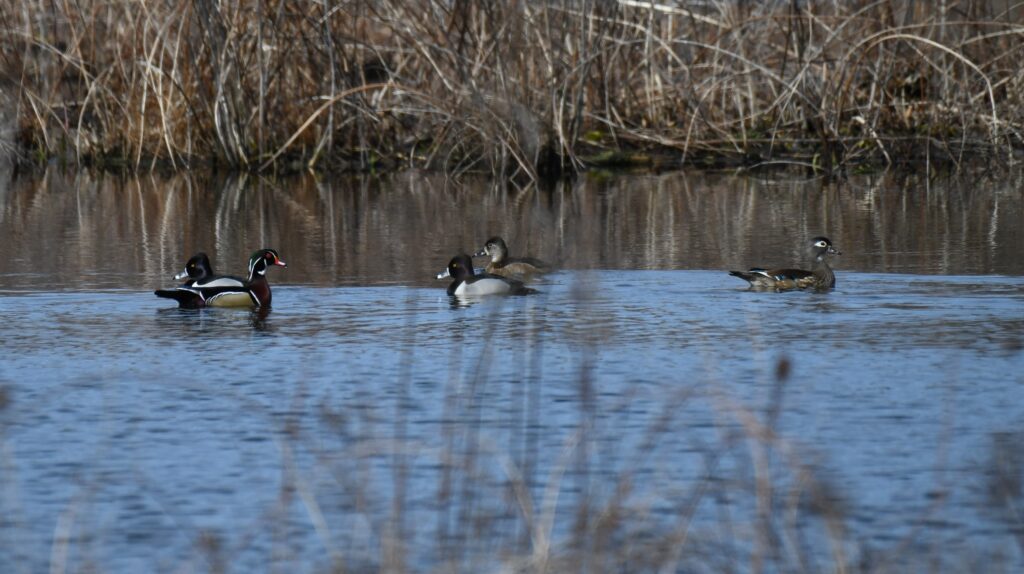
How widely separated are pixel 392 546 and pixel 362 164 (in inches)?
647

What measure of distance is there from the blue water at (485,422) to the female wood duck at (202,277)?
0.81 feet

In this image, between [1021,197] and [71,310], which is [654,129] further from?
[71,310]

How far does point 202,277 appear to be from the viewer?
34.8 ft

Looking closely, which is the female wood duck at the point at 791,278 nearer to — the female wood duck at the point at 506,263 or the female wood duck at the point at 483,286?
Result: the female wood duck at the point at 483,286

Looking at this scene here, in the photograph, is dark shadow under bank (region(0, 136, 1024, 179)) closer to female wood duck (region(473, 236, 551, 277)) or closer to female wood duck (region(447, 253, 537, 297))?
female wood duck (region(473, 236, 551, 277))

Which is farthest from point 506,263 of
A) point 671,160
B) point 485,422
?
point 671,160

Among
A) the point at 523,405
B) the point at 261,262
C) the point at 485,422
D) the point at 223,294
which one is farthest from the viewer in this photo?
the point at 261,262

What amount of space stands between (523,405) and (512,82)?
11209mm

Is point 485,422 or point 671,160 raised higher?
point 671,160

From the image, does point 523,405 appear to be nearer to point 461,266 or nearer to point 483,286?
point 483,286

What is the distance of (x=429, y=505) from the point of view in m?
5.52

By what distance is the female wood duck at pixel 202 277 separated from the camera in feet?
34.2

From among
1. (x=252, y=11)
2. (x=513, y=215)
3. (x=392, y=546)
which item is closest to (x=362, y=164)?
(x=252, y=11)

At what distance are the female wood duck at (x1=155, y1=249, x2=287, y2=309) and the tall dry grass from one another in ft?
23.6
